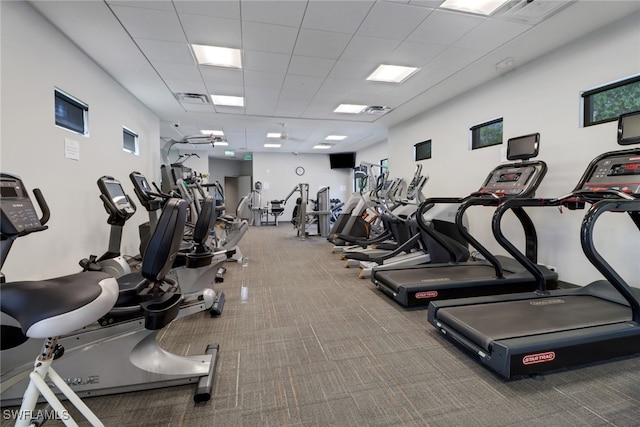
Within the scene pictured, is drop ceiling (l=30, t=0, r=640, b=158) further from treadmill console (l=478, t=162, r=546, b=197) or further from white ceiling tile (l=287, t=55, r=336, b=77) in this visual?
treadmill console (l=478, t=162, r=546, b=197)

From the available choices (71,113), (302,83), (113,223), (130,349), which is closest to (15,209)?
(130,349)

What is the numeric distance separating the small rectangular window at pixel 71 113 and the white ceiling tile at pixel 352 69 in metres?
3.31

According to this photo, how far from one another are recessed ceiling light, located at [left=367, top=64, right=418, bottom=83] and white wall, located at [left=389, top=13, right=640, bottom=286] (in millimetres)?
1444

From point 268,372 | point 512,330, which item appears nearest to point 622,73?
point 512,330

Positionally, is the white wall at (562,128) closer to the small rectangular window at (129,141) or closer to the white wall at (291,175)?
the small rectangular window at (129,141)

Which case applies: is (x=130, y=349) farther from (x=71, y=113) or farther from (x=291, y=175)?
(x=291, y=175)

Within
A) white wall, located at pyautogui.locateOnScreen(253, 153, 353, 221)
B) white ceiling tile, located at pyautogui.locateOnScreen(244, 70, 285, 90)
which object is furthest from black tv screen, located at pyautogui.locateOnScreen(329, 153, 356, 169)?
white ceiling tile, located at pyautogui.locateOnScreen(244, 70, 285, 90)

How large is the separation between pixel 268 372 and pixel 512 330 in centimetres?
163

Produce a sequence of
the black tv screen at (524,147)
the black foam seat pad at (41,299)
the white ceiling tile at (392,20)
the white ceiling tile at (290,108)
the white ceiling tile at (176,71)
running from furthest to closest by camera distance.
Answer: the white ceiling tile at (290,108) < the white ceiling tile at (176,71) < the black tv screen at (524,147) < the white ceiling tile at (392,20) < the black foam seat pad at (41,299)

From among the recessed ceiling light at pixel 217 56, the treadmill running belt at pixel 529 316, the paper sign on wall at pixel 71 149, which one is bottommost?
the treadmill running belt at pixel 529 316

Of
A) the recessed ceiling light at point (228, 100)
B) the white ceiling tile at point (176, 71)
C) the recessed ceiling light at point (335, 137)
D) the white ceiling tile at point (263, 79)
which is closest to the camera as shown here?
the white ceiling tile at point (176, 71)

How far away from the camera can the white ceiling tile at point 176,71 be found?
399 centimetres

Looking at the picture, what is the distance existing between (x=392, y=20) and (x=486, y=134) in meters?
2.83

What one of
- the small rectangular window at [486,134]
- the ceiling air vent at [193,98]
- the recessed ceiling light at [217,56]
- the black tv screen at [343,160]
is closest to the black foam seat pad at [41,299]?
the recessed ceiling light at [217,56]
